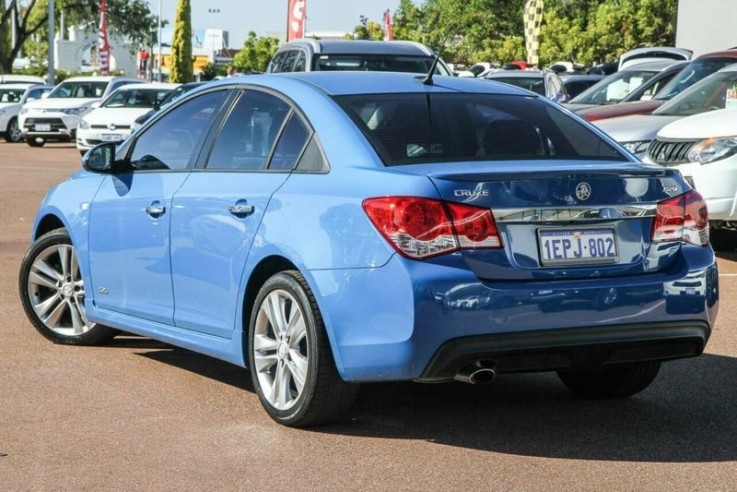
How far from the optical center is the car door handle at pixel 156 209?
7105 millimetres

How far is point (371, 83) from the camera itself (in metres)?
6.72

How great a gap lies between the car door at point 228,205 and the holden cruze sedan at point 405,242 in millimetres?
11

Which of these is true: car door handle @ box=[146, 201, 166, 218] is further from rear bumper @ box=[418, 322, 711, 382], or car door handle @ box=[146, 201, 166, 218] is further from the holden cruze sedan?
rear bumper @ box=[418, 322, 711, 382]

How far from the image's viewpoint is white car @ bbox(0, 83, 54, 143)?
38.6 m

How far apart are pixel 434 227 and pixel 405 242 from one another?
0.12 meters

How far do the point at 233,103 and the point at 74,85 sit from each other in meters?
29.9

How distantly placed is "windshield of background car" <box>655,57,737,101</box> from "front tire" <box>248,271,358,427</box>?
1149 cm

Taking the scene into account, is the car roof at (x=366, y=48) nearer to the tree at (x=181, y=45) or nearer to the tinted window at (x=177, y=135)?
the tinted window at (x=177, y=135)

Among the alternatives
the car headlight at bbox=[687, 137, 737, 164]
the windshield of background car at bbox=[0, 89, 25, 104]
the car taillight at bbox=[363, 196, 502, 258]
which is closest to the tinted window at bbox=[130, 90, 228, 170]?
the car taillight at bbox=[363, 196, 502, 258]

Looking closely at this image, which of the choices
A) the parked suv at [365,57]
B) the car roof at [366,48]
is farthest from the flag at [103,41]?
the parked suv at [365,57]

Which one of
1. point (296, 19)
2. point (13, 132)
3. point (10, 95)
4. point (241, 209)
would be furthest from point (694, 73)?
point (10, 95)

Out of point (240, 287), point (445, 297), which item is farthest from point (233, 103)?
point (445, 297)

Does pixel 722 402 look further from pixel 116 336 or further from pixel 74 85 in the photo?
pixel 74 85

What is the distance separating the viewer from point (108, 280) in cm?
768
